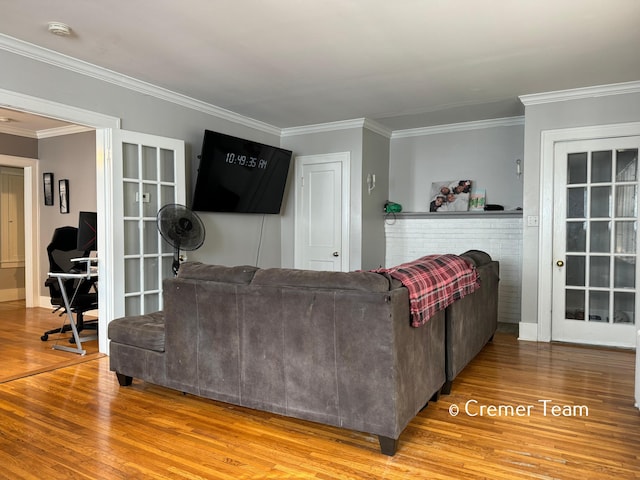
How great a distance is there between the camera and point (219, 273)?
271 centimetres

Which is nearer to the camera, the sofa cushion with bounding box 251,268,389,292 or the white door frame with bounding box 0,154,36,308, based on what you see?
the sofa cushion with bounding box 251,268,389,292

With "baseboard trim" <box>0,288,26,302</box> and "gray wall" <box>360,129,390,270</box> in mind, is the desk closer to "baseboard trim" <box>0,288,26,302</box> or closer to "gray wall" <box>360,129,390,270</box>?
"gray wall" <box>360,129,390,270</box>

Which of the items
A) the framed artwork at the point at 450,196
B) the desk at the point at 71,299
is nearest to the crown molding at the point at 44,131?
the desk at the point at 71,299

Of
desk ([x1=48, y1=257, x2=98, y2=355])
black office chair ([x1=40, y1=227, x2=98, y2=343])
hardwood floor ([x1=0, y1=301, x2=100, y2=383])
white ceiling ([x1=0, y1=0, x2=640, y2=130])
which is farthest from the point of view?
black office chair ([x1=40, y1=227, x2=98, y2=343])

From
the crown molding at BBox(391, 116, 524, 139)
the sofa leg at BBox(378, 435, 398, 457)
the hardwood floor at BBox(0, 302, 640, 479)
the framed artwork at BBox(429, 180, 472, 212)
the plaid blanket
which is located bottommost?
the hardwood floor at BBox(0, 302, 640, 479)

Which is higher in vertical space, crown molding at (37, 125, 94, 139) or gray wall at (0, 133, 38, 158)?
crown molding at (37, 125, 94, 139)

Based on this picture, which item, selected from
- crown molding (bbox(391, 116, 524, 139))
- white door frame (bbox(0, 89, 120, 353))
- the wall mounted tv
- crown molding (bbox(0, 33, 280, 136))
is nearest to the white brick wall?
crown molding (bbox(391, 116, 524, 139))

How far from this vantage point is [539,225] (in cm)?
461

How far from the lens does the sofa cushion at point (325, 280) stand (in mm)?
2271

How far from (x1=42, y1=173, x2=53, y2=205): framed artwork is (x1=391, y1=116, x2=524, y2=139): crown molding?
464 centimetres

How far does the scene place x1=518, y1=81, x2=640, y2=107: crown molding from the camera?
13.9 feet

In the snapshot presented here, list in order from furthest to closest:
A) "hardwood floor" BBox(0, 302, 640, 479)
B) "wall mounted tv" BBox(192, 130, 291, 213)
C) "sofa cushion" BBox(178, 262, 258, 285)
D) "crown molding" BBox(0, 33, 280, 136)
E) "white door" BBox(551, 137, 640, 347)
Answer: "wall mounted tv" BBox(192, 130, 291, 213) → "white door" BBox(551, 137, 640, 347) → "crown molding" BBox(0, 33, 280, 136) → "sofa cushion" BBox(178, 262, 258, 285) → "hardwood floor" BBox(0, 302, 640, 479)

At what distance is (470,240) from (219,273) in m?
3.81

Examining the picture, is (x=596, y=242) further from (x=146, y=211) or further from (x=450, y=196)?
(x=146, y=211)
